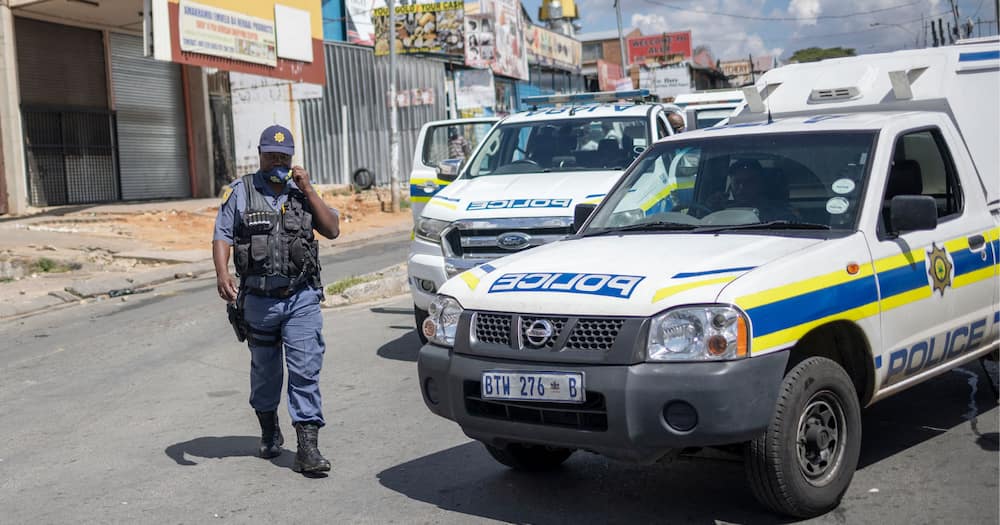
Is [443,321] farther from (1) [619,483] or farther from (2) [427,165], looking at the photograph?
(2) [427,165]

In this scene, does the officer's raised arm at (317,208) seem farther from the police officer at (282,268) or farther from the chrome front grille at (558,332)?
the chrome front grille at (558,332)

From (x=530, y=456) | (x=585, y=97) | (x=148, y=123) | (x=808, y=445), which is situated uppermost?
(x=148, y=123)

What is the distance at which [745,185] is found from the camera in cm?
564

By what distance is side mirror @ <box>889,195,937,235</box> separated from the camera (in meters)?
5.06

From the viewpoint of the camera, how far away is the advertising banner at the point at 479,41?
40412 mm

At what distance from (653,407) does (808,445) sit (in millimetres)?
847

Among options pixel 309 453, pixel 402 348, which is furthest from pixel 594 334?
pixel 402 348

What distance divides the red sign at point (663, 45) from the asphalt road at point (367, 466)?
75.8 m

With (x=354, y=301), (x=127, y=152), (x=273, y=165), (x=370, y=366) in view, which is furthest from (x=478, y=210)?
(x=127, y=152)

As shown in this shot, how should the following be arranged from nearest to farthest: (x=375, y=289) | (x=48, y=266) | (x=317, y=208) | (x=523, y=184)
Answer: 1. (x=317, y=208)
2. (x=523, y=184)
3. (x=375, y=289)
4. (x=48, y=266)

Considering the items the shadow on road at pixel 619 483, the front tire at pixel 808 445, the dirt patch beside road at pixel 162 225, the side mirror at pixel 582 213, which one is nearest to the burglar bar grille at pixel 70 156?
the dirt patch beside road at pixel 162 225

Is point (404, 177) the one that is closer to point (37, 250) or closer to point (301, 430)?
point (37, 250)

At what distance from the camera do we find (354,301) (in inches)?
486

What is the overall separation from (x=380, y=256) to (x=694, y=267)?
44.2ft
